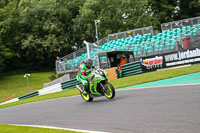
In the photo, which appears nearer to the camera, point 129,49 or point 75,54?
point 129,49

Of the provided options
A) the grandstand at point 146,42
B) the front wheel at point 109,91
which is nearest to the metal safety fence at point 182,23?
the grandstand at point 146,42

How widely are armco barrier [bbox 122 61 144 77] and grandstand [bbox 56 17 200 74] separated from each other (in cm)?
167

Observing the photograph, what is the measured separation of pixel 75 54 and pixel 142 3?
1086 inches

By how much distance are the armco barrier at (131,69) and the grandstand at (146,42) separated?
5.48ft

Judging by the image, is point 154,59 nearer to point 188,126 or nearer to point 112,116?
point 112,116

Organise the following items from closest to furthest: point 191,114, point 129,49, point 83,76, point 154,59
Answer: point 191,114
point 83,76
point 154,59
point 129,49

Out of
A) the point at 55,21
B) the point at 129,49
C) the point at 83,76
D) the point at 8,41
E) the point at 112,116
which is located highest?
the point at 55,21

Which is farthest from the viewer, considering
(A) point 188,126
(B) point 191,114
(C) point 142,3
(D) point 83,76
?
(C) point 142,3

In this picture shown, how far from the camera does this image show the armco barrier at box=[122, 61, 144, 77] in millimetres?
19978

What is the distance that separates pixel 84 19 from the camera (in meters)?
49.5

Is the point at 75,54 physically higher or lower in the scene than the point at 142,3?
lower

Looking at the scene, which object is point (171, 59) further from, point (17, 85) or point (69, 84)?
point (17, 85)

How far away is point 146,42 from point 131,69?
9.32 feet

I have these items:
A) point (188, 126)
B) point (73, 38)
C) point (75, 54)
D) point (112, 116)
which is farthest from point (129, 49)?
point (73, 38)
